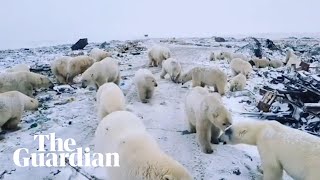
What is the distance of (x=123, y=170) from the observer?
4.06 meters

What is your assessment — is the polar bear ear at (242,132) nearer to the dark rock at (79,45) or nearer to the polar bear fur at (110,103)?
the polar bear fur at (110,103)

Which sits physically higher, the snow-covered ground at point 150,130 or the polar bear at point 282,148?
the polar bear at point 282,148

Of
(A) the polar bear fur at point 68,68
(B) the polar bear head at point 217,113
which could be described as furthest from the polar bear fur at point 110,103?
(A) the polar bear fur at point 68,68

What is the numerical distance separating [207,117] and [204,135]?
0.34m

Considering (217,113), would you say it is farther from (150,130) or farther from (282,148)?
(150,130)

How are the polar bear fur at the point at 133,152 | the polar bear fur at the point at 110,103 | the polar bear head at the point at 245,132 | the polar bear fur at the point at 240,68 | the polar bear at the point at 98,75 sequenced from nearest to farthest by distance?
the polar bear fur at the point at 133,152 < the polar bear head at the point at 245,132 < the polar bear fur at the point at 110,103 < the polar bear at the point at 98,75 < the polar bear fur at the point at 240,68

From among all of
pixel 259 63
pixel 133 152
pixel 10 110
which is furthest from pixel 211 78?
pixel 259 63

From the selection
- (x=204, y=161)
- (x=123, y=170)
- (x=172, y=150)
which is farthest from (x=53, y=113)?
(x=123, y=170)

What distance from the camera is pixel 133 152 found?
4078 millimetres

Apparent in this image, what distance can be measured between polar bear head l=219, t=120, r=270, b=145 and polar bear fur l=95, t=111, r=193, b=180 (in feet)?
5.38

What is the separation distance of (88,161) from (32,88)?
5841 mm

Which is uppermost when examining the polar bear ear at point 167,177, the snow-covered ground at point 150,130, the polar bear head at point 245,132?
the polar bear ear at point 167,177

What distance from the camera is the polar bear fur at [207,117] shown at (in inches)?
244

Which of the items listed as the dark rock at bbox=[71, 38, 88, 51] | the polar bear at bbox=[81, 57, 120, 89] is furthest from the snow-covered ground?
the dark rock at bbox=[71, 38, 88, 51]
